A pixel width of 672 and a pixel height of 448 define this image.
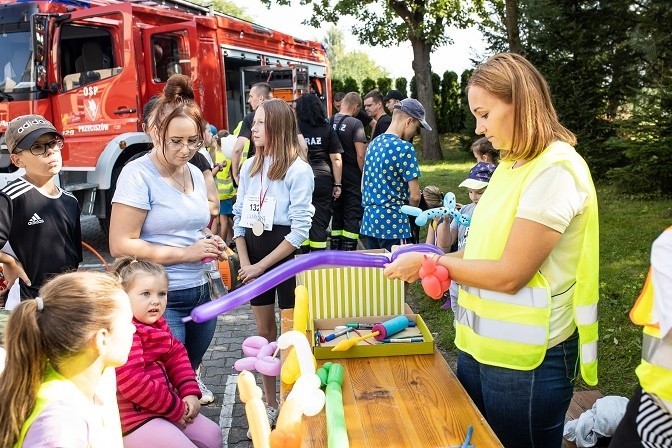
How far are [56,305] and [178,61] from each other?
6.90m

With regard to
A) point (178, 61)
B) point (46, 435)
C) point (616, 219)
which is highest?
point (178, 61)

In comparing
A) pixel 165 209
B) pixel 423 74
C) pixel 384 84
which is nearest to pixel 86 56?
pixel 165 209

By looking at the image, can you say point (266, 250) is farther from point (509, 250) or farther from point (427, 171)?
point (427, 171)

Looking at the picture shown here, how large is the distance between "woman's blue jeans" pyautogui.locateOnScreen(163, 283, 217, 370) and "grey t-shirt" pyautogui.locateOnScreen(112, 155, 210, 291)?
0.12 ft

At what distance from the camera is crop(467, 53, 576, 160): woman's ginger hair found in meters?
1.79

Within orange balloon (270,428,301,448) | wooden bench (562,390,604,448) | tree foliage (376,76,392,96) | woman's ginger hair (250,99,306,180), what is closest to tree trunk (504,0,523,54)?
wooden bench (562,390,604,448)

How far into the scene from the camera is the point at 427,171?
15.5 meters

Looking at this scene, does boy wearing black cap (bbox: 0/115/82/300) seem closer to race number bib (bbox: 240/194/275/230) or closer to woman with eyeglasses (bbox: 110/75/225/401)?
woman with eyeglasses (bbox: 110/75/225/401)

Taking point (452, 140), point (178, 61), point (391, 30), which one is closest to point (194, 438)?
point (178, 61)

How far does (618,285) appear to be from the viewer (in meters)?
5.64

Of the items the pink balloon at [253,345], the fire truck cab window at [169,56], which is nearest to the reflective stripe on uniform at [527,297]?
the pink balloon at [253,345]

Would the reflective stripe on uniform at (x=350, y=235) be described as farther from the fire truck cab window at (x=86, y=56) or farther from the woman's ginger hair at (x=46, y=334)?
the woman's ginger hair at (x=46, y=334)

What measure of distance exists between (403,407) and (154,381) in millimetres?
922

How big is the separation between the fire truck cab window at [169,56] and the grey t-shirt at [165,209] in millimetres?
5383
